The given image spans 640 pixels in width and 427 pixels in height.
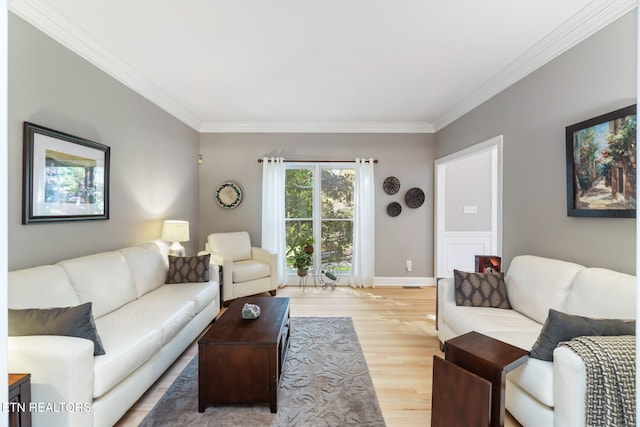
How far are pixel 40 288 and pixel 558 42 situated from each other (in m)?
4.07

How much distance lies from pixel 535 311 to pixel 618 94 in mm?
1574

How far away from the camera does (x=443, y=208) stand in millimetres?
4625

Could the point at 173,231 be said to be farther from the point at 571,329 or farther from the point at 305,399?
the point at 571,329

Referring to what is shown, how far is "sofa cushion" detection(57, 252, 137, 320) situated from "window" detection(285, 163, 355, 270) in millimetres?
Answer: 2561

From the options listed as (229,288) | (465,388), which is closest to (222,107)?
(229,288)

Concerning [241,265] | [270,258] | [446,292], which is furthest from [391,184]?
[241,265]

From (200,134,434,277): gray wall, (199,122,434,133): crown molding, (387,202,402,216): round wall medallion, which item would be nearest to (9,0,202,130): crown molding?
(199,122,434,133): crown molding

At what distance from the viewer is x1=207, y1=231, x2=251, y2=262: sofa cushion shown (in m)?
4.17

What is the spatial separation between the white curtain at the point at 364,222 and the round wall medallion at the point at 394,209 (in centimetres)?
28

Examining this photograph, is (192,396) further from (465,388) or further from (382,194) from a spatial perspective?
(382,194)

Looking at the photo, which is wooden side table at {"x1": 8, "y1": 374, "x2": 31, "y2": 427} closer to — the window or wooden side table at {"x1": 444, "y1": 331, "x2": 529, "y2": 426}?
wooden side table at {"x1": 444, "y1": 331, "x2": 529, "y2": 426}

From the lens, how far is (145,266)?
2830mm

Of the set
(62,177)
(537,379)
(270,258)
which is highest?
(62,177)

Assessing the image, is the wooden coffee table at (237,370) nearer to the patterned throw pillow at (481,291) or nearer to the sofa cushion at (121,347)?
the sofa cushion at (121,347)
